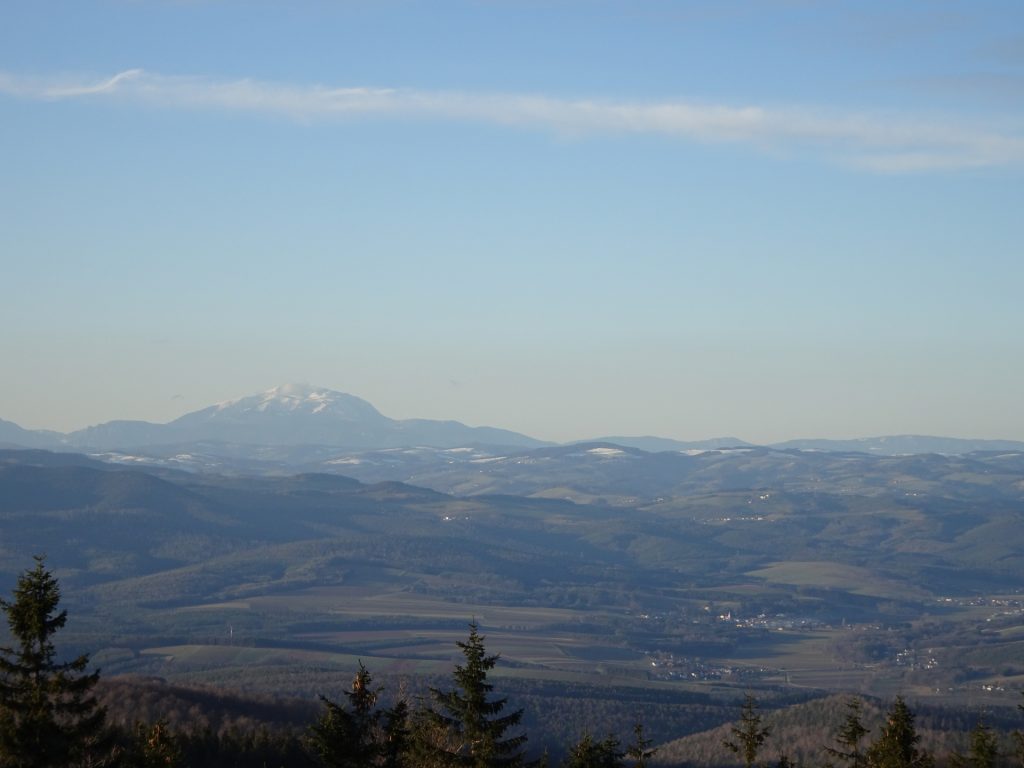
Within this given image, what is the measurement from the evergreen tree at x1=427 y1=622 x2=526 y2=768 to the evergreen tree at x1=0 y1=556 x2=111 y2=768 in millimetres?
6848

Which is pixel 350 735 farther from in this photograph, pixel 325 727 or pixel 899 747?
pixel 899 747

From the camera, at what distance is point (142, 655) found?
559ft

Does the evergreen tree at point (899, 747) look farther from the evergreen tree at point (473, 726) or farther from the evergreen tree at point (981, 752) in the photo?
the evergreen tree at point (473, 726)

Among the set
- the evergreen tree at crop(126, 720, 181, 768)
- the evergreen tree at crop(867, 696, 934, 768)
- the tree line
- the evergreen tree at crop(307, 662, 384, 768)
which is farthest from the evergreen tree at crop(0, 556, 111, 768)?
the evergreen tree at crop(867, 696, 934, 768)


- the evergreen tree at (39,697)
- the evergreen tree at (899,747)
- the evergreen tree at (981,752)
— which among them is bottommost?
the evergreen tree at (981,752)

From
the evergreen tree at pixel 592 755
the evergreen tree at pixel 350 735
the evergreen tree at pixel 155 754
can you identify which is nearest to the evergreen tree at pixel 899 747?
the evergreen tree at pixel 592 755

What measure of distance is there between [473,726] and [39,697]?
8.77 m

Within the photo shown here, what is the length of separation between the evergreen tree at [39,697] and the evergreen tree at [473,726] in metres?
6.85

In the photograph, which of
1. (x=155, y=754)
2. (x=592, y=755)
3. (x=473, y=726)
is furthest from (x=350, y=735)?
(x=592, y=755)

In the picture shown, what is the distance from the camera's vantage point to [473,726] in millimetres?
30391

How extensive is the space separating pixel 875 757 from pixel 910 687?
15773 centimetres

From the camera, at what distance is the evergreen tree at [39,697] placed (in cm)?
2608

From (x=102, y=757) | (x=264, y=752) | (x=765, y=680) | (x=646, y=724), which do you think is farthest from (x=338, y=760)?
(x=765, y=680)

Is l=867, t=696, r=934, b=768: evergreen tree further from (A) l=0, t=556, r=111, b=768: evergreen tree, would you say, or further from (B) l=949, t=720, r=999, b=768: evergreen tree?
(A) l=0, t=556, r=111, b=768: evergreen tree
